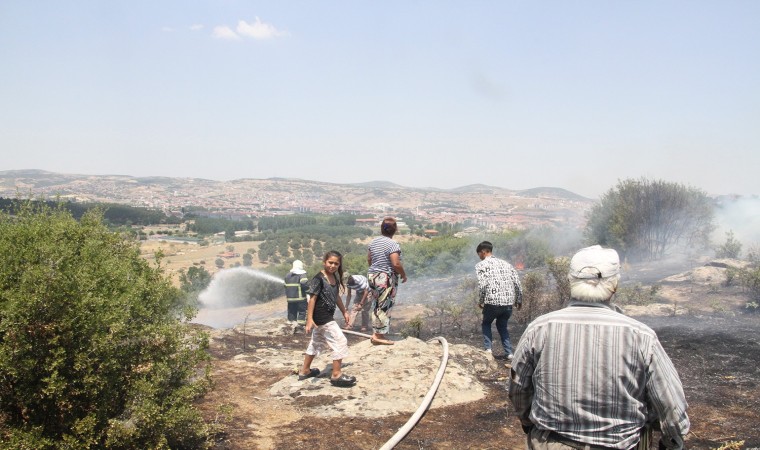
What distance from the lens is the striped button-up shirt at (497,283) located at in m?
7.32

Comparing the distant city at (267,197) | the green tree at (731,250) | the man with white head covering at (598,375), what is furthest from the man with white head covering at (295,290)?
the distant city at (267,197)

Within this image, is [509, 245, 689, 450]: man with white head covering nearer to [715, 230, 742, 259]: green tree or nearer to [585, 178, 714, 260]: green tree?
[715, 230, 742, 259]: green tree

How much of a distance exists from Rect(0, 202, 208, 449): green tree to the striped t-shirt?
3.24 metres

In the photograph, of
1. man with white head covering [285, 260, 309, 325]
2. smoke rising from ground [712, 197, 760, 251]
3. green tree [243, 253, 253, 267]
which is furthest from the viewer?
green tree [243, 253, 253, 267]

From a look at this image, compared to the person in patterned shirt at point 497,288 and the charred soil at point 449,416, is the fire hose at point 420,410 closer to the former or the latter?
the charred soil at point 449,416

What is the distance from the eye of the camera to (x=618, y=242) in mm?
27594

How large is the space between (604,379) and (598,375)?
0.03m

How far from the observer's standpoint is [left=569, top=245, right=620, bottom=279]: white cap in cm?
251

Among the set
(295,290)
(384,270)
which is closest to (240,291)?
(295,290)

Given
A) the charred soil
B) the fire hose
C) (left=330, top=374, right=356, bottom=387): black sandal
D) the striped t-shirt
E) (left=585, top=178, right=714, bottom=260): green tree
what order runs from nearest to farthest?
1. the fire hose
2. the charred soil
3. (left=330, top=374, right=356, bottom=387): black sandal
4. the striped t-shirt
5. (left=585, top=178, right=714, bottom=260): green tree

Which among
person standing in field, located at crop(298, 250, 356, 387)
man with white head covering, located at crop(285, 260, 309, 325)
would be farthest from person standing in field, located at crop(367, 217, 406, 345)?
man with white head covering, located at crop(285, 260, 309, 325)

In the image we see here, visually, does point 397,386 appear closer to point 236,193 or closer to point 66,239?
point 66,239

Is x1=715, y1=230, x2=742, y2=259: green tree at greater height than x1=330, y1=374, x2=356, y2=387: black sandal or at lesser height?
greater

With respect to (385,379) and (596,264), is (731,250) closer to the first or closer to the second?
(385,379)
